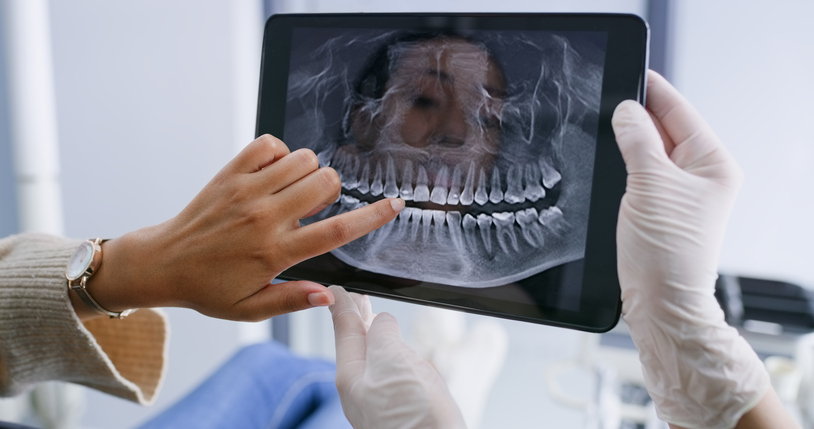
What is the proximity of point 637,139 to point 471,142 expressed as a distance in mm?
167

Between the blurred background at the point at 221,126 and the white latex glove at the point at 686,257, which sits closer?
the white latex glove at the point at 686,257

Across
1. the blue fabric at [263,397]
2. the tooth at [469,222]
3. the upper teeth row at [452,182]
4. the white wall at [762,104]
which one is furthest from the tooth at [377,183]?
the white wall at [762,104]

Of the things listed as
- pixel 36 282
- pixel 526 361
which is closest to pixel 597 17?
pixel 36 282

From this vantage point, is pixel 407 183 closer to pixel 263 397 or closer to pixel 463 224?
pixel 463 224

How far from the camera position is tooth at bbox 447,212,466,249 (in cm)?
58

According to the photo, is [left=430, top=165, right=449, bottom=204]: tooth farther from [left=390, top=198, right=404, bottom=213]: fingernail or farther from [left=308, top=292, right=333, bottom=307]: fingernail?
[left=308, top=292, right=333, bottom=307]: fingernail

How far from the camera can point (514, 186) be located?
568mm

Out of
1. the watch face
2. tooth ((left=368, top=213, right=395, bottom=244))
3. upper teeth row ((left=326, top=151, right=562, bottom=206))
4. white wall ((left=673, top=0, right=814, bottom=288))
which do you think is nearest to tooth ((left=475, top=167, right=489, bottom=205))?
upper teeth row ((left=326, top=151, right=562, bottom=206))

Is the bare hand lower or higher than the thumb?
lower

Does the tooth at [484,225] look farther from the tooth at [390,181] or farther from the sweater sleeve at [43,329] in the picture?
the sweater sleeve at [43,329]

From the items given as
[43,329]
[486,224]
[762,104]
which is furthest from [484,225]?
[762,104]

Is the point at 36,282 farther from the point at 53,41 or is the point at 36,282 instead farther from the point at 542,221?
the point at 53,41

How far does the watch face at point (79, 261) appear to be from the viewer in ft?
1.92

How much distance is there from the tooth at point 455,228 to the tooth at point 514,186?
0.06 m
